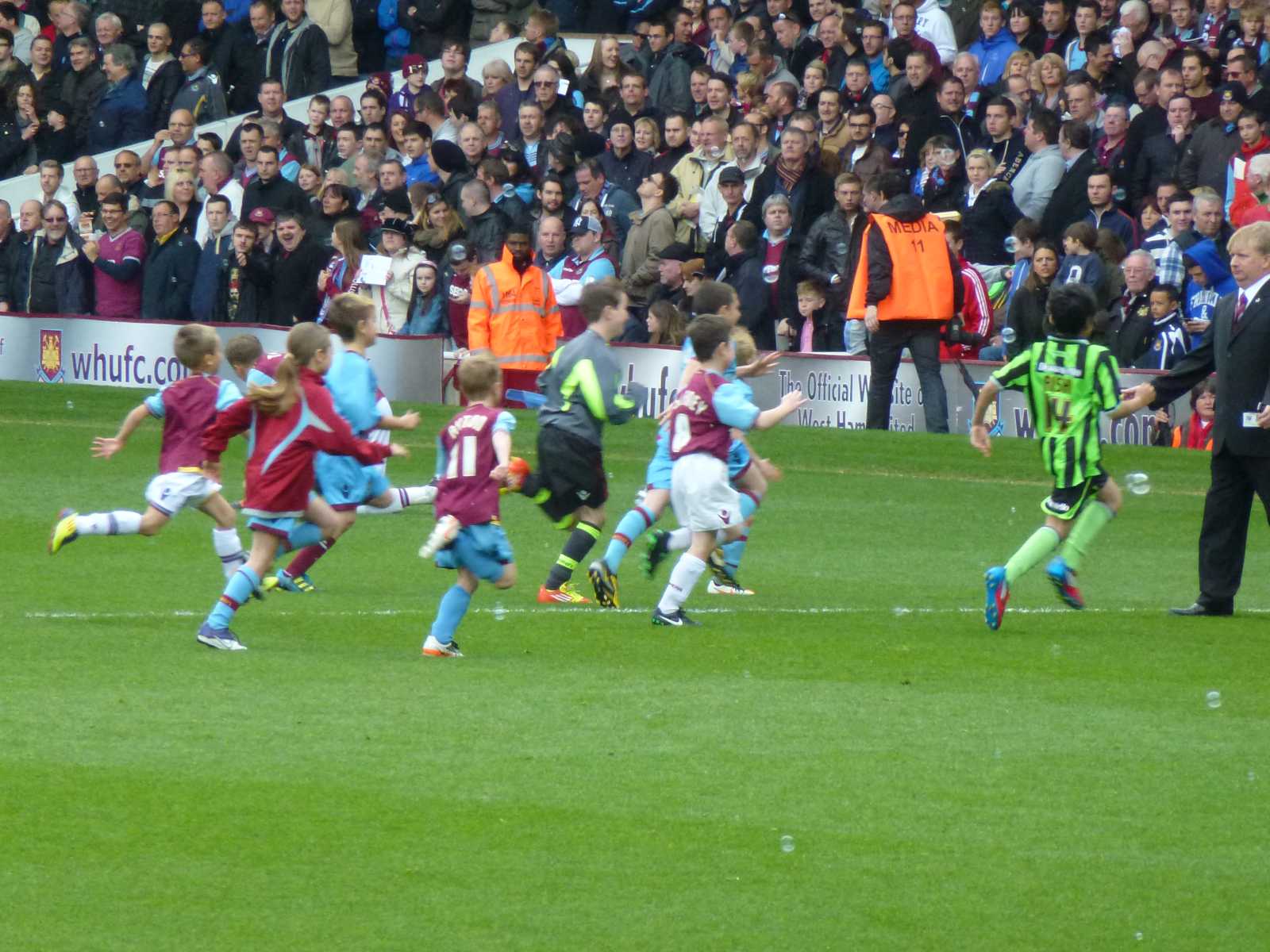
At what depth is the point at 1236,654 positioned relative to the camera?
10602 mm

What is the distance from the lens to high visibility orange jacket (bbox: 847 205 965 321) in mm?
19016

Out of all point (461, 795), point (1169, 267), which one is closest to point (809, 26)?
Result: point (1169, 267)

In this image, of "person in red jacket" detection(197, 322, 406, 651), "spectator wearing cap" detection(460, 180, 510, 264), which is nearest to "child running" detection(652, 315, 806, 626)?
"person in red jacket" detection(197, 322, 406, 651)

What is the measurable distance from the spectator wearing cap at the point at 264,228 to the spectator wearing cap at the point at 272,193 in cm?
37

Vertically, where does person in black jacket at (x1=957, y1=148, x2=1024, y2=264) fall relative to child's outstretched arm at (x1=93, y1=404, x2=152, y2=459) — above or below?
above

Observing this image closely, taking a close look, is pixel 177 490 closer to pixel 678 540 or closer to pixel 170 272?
pixel 678 540

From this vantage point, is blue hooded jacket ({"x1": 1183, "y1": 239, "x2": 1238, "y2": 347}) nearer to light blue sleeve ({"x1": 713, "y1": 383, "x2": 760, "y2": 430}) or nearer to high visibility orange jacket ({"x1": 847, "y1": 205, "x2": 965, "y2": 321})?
high visibility orange jacket ({"x1": 847, "y1": 205, "x2": 965, "y2": 321})

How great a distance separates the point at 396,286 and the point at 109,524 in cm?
1149

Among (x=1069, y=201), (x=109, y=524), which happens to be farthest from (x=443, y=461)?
(x=1069, y=201)

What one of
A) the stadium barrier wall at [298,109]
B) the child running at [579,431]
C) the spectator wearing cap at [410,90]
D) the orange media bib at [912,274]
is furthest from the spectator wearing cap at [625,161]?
the child running at [579,431]

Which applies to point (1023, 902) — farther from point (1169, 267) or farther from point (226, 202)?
point (226, 202)

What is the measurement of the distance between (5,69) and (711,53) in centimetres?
1046

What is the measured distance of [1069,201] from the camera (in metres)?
20.2

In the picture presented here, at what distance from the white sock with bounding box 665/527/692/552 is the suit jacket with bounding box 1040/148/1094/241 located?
30.1 ft
